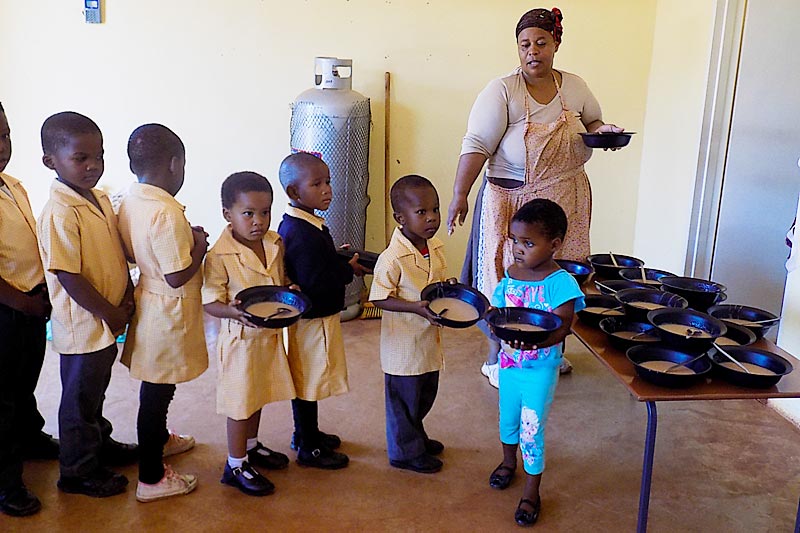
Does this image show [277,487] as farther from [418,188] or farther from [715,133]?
[715,133]

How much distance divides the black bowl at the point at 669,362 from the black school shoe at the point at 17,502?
187cm

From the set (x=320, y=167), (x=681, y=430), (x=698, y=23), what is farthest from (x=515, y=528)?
(x=698, y=23)

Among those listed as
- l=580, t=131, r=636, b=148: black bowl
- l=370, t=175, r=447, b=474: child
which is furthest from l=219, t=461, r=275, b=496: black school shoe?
l=580, t=131, r=636, b=148: black bowl

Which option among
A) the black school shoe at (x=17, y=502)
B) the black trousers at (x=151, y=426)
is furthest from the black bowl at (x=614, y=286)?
the black school shoe at (x=17, y=502)

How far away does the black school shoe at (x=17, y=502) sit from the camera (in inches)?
91.9

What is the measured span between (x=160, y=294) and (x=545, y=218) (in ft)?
3.86

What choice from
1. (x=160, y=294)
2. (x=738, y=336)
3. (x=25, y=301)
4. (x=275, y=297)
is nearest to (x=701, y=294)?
(x=738, y=336)

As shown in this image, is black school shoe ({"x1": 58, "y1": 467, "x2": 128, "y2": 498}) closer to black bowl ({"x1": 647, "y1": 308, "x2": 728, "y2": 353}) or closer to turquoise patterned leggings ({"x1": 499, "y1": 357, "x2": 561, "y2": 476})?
turquoise patterned leggings ({"x1": 499, "y1": 357, "x2": 561, "y2": 476})

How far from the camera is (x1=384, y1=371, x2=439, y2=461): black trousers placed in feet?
8.34

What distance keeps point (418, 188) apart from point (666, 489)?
1.35 metres

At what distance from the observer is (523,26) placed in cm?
289

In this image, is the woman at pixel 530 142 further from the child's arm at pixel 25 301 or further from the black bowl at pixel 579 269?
the child's arm at pixel 25 301

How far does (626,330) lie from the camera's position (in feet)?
7.54

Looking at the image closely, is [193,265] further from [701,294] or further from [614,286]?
[701,294]
